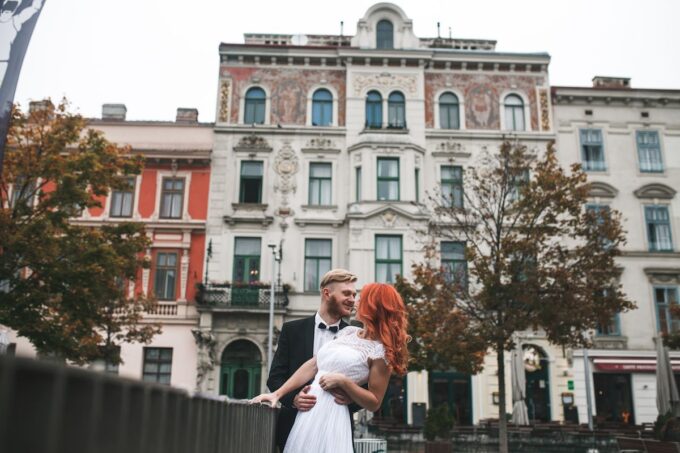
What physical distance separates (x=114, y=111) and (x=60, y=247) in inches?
667

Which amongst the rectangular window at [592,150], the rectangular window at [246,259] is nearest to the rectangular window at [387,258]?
the rectangular window at [246,259]

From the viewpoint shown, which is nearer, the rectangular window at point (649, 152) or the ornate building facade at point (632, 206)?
the ornate building facade at point (632, 206)

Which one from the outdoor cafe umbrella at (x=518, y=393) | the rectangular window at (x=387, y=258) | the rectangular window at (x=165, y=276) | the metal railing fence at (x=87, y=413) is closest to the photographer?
the metal railing fence at (x=87, y=413)

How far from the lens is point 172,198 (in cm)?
2800

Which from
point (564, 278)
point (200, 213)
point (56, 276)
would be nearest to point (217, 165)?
point (200, 213)

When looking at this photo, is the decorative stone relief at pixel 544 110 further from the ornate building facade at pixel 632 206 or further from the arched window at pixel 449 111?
the arched window at pixel 449 111

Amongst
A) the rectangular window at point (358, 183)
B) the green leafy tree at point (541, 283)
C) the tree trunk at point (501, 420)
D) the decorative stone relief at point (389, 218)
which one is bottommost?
the tree trunk at point (501, 420)

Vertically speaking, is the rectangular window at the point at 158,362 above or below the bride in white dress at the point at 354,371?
above

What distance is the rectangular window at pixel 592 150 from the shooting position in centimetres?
2911

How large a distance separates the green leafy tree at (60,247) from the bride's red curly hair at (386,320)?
43.7 feet

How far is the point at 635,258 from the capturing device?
2789 cm

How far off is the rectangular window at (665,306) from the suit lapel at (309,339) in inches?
1076

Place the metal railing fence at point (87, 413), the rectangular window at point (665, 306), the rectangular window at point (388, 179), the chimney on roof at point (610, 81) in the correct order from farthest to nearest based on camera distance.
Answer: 1. the chimney on roof at point (610, 81)
2. the rectangular window at point (388, 179)
3. the rectangular window at point (665, 306)
4. the metal railing fence at point (87, 413)

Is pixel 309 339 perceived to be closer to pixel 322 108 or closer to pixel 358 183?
pixel 358 183
